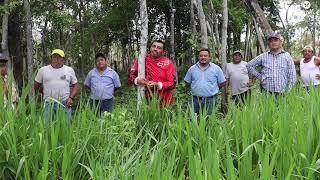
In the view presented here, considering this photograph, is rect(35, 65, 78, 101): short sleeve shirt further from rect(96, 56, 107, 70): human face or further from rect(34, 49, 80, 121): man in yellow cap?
rect(96, 56, 107, 70): human face

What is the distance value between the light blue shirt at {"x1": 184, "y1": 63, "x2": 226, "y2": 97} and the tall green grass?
252 centimetres

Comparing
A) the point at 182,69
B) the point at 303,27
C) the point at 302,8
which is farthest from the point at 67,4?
the point at 303,27

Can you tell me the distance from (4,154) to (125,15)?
62.8 ft

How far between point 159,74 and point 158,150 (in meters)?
3.57

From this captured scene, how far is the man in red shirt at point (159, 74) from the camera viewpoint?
18.2ft

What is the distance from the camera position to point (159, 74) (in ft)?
18.8

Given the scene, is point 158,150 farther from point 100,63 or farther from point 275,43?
point 100,63

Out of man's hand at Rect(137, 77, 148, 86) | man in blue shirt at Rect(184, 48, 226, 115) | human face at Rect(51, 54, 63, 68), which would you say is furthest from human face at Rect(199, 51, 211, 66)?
human face at Rect(51, 54, 63, 68)

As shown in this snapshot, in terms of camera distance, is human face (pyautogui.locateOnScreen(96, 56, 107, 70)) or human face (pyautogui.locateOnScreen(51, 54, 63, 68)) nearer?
human face (pyautogui.locateOnScreen(51, 54, 63, 68))

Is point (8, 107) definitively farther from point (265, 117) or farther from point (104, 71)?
point (104, 71)

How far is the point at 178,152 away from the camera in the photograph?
2.89m

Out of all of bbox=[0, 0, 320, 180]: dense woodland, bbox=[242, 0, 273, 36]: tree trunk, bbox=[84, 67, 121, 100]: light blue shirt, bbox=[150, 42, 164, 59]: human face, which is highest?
bbox=[242, 0, 273, 36]: tree trunk

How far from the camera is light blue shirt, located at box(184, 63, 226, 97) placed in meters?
5.95

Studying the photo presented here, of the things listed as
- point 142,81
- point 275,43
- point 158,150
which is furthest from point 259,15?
point 158,150
